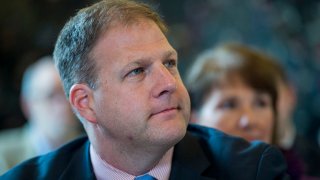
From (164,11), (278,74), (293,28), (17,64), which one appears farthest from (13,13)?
(278,74)

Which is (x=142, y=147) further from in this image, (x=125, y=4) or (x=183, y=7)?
(x=183, y=7)

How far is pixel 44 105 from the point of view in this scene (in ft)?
14.4

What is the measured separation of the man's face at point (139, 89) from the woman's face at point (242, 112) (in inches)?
32.7

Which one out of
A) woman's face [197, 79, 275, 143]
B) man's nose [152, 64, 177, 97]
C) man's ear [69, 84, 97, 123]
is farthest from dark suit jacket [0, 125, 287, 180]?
woman's face [197, 79, 275, 143]

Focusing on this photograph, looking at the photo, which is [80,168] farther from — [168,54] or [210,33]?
[210,33]

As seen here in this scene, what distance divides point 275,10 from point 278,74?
2476 mm

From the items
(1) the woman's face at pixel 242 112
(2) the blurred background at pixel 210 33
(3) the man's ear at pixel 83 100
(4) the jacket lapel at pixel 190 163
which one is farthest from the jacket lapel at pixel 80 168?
(2) the blurred background at pixel 210 33

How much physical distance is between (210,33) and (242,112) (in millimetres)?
3028

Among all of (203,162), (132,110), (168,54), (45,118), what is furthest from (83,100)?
(45,118)

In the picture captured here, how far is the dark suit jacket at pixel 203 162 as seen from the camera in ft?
6.95

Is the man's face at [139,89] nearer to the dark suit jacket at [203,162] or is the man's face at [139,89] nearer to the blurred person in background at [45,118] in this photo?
the dark suit jacket at [203,162]

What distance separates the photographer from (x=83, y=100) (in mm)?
2141

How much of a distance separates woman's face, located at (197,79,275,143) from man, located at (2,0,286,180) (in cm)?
57

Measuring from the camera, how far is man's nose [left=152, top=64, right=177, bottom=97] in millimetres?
1963
